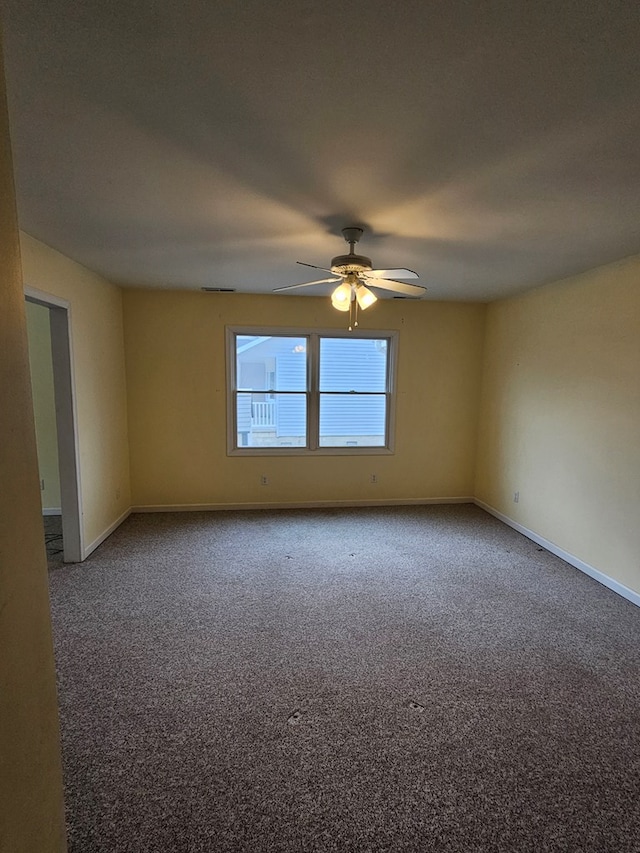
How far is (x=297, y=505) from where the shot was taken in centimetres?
489

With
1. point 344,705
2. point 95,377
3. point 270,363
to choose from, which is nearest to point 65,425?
point 95,377

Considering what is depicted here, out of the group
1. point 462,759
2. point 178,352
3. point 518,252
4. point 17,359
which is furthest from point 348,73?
point 178,352

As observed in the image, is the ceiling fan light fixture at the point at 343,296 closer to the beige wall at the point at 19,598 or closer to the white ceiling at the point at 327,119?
the white ceiling at the point at 327,119

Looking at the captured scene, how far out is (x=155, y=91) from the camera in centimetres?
131

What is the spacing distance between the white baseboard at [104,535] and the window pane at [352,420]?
2.38 m

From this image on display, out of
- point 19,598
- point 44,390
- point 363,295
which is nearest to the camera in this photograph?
point 19,598

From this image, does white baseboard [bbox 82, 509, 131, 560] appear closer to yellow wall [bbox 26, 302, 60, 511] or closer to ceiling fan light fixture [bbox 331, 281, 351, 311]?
yellow wall [bbox 26, 302, 60, 511]

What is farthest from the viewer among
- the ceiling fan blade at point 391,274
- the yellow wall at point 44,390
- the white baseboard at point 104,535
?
the yellow wall at point 44,390

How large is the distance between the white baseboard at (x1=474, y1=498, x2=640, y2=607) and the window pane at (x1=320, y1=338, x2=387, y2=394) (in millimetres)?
2093

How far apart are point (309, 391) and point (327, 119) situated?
11.3 feet

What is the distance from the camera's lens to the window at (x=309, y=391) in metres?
4.70

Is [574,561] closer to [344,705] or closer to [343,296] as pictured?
[344,705]

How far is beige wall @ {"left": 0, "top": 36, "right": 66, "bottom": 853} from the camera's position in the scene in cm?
77

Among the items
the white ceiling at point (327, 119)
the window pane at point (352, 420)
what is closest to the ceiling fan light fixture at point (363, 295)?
the white ceiling at point (327, 119)
